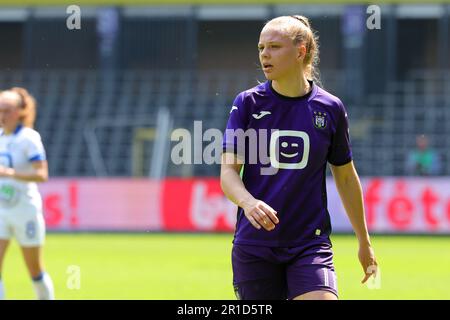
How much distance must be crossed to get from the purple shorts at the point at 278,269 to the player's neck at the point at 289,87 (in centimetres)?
85

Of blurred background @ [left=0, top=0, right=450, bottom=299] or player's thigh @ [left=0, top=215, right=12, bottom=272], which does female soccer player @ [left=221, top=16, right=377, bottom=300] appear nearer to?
player's thigh @ [left=0, top=215, right=12, bottom=272]

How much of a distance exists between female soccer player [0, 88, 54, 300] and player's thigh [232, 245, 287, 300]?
12.0ft

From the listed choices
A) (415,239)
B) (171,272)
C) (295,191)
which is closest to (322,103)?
(295,191)

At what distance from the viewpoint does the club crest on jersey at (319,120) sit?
5539 mm

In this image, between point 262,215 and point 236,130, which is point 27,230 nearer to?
point 236,130

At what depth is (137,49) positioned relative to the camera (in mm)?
29734

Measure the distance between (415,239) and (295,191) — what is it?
1649cm

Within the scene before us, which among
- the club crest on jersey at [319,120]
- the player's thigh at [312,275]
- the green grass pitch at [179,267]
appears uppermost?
the club crest on jersey at [319,120]

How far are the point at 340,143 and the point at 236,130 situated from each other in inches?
26.2

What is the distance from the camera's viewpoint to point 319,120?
5.55 metres

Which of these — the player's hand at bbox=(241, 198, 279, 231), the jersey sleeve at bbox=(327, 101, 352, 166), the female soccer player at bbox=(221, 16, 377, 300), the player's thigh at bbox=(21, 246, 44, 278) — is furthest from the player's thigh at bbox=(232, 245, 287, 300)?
the player's thigh at bbox=(21, 246, 44, 278)

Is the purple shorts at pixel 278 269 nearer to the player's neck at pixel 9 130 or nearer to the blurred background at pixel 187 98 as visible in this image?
the player's neck at pixel 9 130

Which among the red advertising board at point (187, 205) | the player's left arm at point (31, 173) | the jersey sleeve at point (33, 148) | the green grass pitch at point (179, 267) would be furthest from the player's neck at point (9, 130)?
the red advertising board at point (187, 205)

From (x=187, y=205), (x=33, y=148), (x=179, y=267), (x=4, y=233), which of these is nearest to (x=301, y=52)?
(x=33, y=148)
